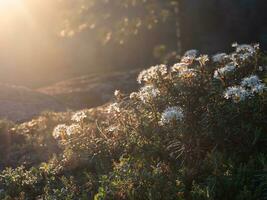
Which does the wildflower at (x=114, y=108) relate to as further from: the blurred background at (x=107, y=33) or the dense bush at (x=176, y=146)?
the blurred background at (x=107, y=33)

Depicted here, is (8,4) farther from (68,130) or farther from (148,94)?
(148,94)

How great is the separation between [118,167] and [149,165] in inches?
20.1

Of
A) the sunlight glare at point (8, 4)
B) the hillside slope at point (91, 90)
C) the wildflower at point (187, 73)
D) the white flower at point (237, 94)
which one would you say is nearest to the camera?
the white flower at point (237, 94)

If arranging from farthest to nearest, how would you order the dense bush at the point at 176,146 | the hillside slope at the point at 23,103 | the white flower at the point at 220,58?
the hillside slope at the point at 23,103 < the white flower at the point at 220,58 < the dense bush at the point at 176,146

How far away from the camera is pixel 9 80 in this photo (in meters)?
33.0

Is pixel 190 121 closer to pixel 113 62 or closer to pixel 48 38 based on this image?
pixel 113 62

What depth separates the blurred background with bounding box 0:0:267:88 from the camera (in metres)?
23.2

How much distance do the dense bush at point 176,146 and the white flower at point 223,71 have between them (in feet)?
0.05

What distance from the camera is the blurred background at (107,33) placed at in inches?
915

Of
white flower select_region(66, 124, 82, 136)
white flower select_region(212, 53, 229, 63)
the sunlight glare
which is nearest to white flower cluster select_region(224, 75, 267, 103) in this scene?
white flower select_region(212, 53, 229, 63)

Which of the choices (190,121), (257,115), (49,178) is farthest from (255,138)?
(49,178)

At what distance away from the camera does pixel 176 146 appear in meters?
9.23

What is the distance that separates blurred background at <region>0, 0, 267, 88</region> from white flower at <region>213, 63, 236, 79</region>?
12245 mm

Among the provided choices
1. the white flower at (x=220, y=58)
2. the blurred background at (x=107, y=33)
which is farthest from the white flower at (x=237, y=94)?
the blurred background at (x=107, y=33)
